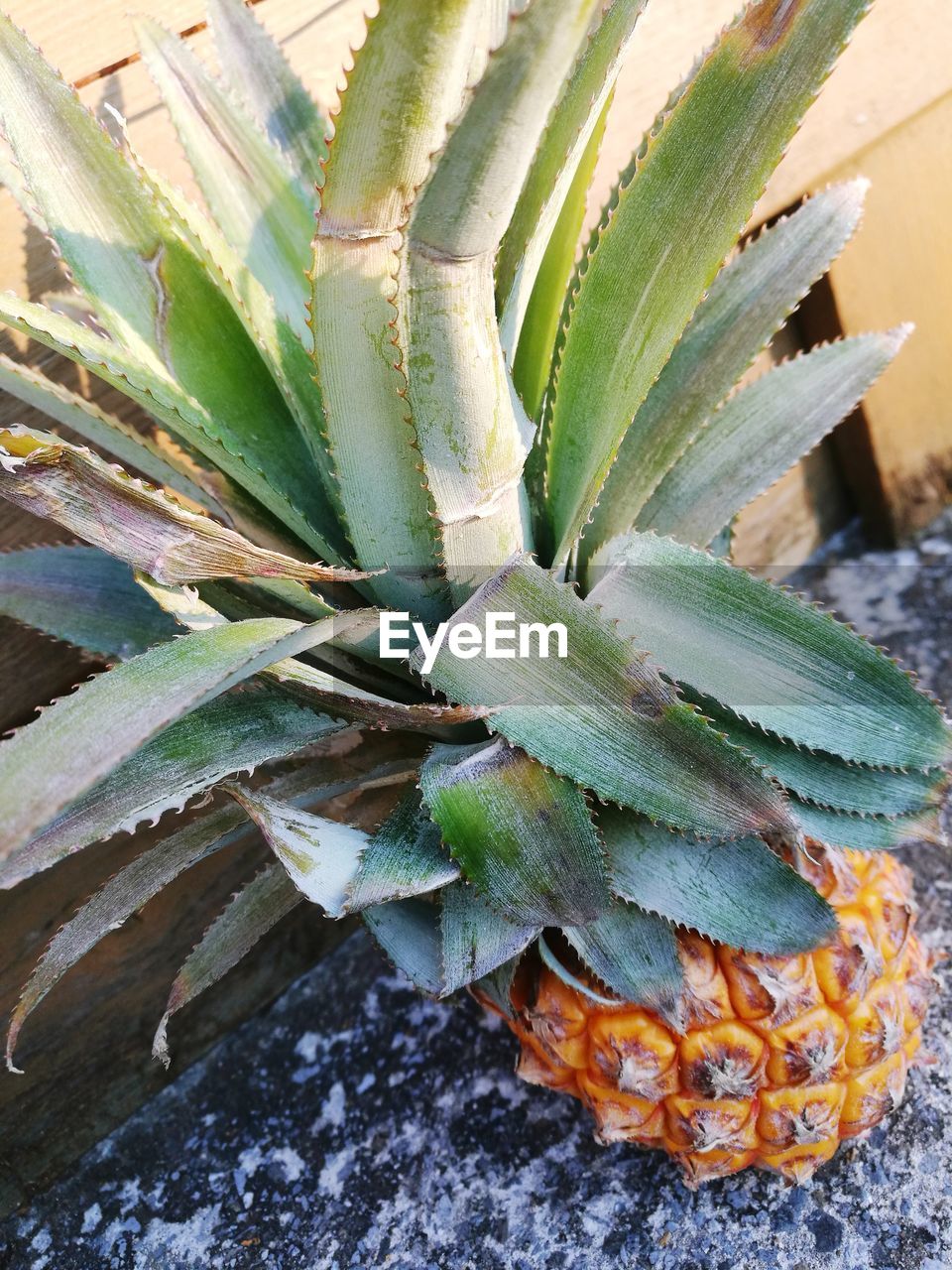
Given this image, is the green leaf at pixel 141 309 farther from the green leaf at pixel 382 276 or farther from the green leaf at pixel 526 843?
the green leaf at pixel 526 843

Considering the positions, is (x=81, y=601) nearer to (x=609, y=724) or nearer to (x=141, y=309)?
(x=141, y=309)

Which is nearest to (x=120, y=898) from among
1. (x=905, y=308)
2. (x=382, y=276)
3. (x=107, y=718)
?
(x=107, y=718)

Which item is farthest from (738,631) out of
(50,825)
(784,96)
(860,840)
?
(50,825)

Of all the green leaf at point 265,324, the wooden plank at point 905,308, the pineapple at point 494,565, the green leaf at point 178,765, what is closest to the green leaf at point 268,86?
the pineapple at point 494,565

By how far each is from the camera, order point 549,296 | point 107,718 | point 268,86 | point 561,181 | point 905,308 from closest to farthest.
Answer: point 107,718 < point 561,181 < point 549,296 < point 268,86 < point 905,308

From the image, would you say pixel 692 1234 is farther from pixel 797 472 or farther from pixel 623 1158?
pixel 797 472

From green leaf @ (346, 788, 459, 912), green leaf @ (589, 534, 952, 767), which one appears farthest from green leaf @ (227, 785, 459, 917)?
green leaf @ (589, 534, 952, 767)
